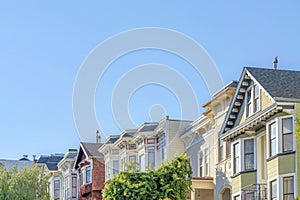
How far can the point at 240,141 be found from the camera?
3906cm

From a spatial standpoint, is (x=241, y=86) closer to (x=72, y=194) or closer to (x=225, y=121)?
(x=225, y=121)

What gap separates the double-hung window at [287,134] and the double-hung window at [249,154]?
13.2 ft

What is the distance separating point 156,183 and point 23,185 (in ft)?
69.2

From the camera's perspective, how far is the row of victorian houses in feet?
114

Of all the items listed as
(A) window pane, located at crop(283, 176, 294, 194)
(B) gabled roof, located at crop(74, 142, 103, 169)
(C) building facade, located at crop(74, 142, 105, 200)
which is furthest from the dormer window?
(B) gabled roof, located at crop(74, 142, 103, 169)

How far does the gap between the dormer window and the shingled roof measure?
71cm

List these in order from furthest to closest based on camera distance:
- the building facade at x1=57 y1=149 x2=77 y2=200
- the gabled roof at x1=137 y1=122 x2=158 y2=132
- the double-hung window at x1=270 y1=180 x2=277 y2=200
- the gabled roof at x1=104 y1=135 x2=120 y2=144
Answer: the building facade at x1=57 y1=149 x2=77 y2=200 < the gabled roof at x1=104 y1=135 x2=120 y2=144 < the gabled roof at x1=137 y1=122 x2=158 y2=132 < the double-hung window at x1=270 y1=180 x2=277 y2=200

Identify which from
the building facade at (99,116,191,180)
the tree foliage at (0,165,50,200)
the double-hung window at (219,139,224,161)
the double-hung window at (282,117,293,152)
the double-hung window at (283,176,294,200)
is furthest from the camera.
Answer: the tree foliage at (0,165,50,200)

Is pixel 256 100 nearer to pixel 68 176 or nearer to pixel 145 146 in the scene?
pixel 145 146

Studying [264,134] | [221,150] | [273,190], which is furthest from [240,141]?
[221,150]

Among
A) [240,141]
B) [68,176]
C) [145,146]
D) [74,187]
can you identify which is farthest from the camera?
[68,176]

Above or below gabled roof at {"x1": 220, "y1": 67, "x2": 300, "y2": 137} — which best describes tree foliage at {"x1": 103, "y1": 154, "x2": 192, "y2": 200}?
below

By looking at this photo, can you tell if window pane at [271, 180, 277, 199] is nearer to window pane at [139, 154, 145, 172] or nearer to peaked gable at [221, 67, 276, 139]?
peaked gable at [221, 67, 276, 139]

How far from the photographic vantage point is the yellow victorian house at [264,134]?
113 ft
